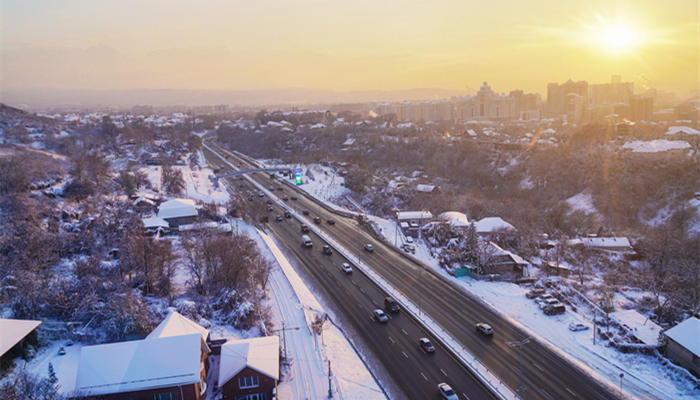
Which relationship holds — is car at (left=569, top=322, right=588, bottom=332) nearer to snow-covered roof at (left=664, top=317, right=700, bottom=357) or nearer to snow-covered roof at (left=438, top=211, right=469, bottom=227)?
snow-covered roof at (left=664, top=317, right=700, bottom=357)

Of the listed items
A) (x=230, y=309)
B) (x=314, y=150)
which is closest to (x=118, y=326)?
(x=230, y=309)

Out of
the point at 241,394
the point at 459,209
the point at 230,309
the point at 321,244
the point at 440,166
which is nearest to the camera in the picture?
the point at 241,394

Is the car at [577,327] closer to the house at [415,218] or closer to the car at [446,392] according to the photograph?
the car at [446,392]

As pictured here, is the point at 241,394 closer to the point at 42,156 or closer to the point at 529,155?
the point at 42,156

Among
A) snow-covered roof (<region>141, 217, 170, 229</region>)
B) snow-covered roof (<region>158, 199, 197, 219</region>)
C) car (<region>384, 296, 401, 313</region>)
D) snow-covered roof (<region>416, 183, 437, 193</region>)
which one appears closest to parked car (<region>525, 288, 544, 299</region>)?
car (<region>384, 296, 401, 313</region>)

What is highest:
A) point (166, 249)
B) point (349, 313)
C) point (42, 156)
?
point (42, 156)

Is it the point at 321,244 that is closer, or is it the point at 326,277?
the point at 326,277

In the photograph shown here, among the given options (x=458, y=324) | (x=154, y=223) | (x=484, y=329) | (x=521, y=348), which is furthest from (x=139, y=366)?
(x=154, y=223)

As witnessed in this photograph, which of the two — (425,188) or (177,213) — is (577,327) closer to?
(177,213)
